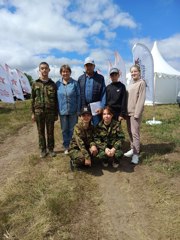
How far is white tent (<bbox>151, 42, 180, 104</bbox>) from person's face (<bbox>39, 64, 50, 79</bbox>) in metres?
16.4

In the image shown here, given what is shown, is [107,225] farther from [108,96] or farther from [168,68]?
[168,68]

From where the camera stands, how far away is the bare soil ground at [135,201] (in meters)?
3.30

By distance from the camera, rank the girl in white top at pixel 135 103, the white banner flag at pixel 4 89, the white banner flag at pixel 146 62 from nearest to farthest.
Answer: the girl in white top at pixel 135 103, the white banner flag at pixel 146 62, the white banner flag at pixel 4 89

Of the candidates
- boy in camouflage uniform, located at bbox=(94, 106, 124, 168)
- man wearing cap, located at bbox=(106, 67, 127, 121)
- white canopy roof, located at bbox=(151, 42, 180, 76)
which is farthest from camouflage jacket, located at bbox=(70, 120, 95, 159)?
white canopy roof, located at bbox=(151, 42, 180, 76)

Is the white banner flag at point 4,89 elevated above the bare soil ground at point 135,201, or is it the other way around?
the white banner flag at point 4,89

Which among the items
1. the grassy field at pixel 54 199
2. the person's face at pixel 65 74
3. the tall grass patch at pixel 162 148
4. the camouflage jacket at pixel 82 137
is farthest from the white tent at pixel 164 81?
the camouflage jacket at pixel 82 137

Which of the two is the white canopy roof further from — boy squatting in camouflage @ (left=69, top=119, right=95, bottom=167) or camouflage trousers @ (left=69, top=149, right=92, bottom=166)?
camouflage trousers @ (left=69, top=149, right=92, bottom=166)

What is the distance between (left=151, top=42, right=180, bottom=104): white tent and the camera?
21.3m

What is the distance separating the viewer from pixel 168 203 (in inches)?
153

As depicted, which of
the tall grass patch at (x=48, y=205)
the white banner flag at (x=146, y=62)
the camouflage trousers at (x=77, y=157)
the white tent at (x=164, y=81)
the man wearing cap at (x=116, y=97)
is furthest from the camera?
the white tent at (x=164, y=81)

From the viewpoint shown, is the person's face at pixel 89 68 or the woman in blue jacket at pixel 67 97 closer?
the person's face at pixel 89 68

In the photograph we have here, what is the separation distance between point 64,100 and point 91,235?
9.12ft

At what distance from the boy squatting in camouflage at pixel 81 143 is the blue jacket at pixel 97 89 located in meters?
0.47

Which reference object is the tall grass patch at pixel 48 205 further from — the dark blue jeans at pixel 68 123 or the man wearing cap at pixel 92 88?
the man wearing cap at pixel 92 88
